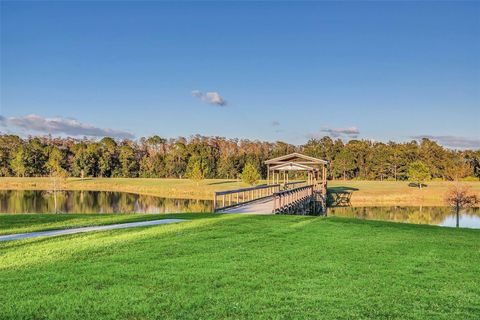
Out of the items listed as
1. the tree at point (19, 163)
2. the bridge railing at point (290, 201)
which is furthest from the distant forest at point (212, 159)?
the bridge railing at point (290, 201)

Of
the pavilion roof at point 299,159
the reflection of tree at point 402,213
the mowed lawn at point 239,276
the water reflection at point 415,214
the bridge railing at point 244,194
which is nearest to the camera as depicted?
the mowed lawn at point 239,276

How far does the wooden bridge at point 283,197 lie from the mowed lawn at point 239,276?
8283 millimetres

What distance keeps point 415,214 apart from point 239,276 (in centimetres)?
3414

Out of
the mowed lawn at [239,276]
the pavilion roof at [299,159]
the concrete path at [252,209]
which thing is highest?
the pavilion roof at [299,159]

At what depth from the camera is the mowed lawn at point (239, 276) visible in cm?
480

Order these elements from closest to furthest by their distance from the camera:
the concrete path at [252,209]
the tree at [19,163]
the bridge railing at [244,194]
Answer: the bridge railing at [244,194]
the concrete path at [252,209]
the tree at [19,163]

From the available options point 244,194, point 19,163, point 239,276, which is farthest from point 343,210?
point 19,163

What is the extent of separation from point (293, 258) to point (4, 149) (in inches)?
3729

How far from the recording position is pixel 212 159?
85375mm

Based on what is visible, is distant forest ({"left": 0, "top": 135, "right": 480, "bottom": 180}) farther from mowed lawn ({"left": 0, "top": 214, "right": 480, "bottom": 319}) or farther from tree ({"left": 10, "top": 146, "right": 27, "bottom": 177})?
mowed lawn ({"left": 0, "top": 214, "right": 480, "bottom": 319})

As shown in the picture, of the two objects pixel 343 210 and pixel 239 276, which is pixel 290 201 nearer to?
pixel 239 276

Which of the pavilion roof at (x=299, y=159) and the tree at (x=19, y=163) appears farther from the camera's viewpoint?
the tree at (x=19, y=163)

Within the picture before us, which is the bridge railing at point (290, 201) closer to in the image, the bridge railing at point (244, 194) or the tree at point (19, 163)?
the bridge railing at point (244, 194)

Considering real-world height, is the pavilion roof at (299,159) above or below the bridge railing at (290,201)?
above
